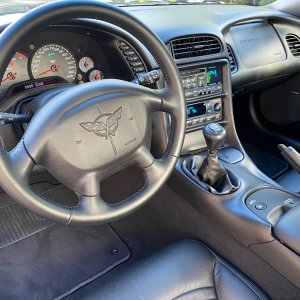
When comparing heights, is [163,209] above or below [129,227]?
above

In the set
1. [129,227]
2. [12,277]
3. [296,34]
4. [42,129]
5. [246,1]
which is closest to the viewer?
[42,129]

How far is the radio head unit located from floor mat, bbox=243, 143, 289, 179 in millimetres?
817

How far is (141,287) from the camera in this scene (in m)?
1.11

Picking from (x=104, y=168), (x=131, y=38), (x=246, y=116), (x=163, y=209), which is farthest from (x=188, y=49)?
(x=246, y=116)

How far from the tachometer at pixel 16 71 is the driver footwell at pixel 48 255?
2.09 ft

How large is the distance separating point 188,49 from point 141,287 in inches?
34.2

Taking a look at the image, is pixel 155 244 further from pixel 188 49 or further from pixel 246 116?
pixel 246 116

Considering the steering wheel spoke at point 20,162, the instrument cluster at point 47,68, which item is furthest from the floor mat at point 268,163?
the steering wheel spoke at point 20,162

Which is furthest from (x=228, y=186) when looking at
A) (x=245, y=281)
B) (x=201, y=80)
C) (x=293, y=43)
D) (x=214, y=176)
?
→ (x=293, y=43)

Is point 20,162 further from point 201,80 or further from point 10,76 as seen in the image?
point 201,80

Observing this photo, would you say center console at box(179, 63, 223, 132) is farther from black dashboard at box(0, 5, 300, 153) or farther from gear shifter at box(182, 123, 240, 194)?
gear shifter at box(182, 123, 240, 194)

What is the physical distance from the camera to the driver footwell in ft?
4.78

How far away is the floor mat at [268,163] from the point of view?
223 cm

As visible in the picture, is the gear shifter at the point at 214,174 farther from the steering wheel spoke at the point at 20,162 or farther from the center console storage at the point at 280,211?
the steering wheel spoke at the point at 20,162
